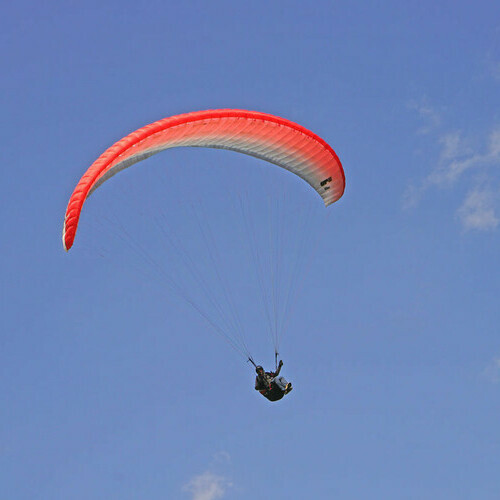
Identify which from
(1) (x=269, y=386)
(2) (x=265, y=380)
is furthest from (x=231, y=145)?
(1) (x=269, y=386)

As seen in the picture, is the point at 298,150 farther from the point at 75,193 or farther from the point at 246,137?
the point at 75,193

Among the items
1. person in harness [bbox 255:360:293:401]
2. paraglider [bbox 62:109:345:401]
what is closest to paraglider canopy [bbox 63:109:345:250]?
paraglider [bbox 62:109:345:401]

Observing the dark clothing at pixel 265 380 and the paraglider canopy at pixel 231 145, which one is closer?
the paraglider canopy at pixel 231 145

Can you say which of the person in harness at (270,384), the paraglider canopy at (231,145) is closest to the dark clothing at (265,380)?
the person in harness at (270,384)

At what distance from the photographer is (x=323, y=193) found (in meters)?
44.2

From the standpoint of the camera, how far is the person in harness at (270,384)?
39406 mm

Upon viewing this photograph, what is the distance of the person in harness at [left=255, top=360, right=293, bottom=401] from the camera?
1551 inches

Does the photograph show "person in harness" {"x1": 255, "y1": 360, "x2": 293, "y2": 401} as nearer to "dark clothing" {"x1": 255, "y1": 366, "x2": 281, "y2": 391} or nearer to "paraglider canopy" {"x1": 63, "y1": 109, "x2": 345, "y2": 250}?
"dark clothing" {"x1": 255, "y1": 366, "x2": 281, "y2": 391}

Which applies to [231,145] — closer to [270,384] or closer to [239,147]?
[239,147]

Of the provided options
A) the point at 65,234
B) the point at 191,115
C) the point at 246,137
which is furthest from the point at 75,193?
the point at 246,137

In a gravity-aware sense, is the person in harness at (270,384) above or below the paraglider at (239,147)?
below

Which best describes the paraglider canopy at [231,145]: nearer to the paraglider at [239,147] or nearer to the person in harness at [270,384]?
the paraglider at [239,147]

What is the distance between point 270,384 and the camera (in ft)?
129

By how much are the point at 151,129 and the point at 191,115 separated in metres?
1.59
